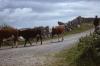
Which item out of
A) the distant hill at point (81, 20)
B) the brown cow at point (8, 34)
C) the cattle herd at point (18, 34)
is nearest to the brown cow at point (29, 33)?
the cattle herd at point (18, 34)

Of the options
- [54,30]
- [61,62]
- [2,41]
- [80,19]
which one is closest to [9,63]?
[61,62]

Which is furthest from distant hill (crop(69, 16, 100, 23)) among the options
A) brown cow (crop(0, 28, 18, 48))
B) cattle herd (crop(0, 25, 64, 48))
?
brown cow (crop(0, 28, 18, 48))

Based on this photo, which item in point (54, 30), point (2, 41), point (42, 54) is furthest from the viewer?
point (54, 30)

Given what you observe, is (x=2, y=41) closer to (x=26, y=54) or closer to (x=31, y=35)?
(x=31, y=35)

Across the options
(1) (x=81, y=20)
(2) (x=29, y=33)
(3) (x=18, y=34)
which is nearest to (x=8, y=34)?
(3) (x=18, y=34)

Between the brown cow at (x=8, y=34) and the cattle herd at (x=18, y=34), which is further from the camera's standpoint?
the cattle herd at (x=18, y=34)

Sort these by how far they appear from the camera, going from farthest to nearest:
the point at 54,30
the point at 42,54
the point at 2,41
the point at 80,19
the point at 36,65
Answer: the point at 80,19 → the point at 54,30 → the point at 2,41 → the point at 42,54 → the point at 36,65

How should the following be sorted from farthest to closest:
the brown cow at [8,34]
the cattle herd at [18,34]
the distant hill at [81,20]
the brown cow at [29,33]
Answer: the distant hill at [81,20] → the brown cow at [29,33] → the cattle herd at [18,34] → the brown cow at [8,34]

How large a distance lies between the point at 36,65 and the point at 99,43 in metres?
3.56

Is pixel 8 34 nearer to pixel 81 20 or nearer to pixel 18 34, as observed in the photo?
pixel 18 34

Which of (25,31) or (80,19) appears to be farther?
(80,19)

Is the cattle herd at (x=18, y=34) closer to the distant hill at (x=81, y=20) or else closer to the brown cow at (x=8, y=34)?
the brown cow at (x=8, y=34)

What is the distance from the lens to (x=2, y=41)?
32312mm

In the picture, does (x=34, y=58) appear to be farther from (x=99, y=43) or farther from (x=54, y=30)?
(x=54, y=30)
